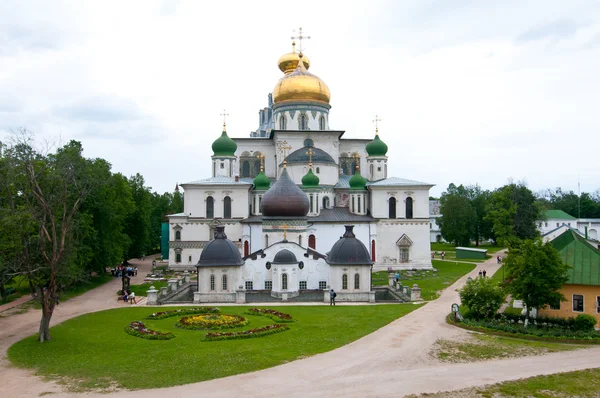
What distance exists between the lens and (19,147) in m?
21.3

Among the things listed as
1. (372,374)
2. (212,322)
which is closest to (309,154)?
(212,322)

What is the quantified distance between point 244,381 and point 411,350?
22.2ft

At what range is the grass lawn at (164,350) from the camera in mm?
16375

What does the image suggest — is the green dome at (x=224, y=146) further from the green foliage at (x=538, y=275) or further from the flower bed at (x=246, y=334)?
the green foliage at (x=538, y=275)

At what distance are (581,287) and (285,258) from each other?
16024mm

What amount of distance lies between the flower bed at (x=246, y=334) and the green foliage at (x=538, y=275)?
10.4 meters

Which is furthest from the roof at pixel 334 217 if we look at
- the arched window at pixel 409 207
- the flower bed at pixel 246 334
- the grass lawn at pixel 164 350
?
the flower bed at pixel 246 334

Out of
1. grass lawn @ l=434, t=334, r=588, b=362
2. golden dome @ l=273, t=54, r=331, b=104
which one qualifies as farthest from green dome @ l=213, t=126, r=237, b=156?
grass lawn @ l=434, t=334, r=588, b=362

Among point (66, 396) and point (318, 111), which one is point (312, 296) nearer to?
point (66, 396)

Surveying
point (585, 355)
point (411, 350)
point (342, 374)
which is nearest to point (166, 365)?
point (342, 374)

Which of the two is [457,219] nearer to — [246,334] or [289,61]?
[289,61]

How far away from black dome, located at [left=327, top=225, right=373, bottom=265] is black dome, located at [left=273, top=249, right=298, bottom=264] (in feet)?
7.29

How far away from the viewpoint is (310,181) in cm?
4522

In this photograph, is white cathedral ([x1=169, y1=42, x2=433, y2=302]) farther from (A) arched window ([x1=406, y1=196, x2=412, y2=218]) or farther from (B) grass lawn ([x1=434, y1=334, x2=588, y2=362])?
(B) grass lawn ([x1=434, y1=334, x2=588, y2=362])
